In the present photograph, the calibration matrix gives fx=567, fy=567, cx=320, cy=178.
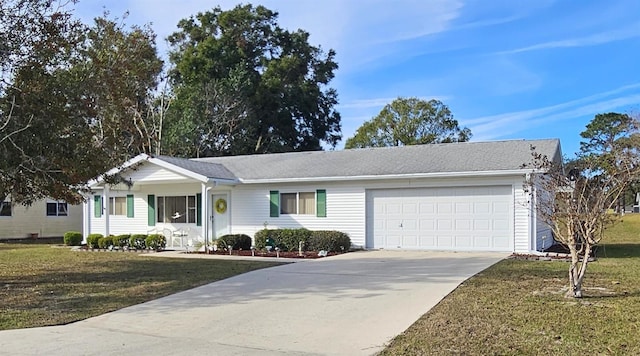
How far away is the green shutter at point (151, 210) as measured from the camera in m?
22.2

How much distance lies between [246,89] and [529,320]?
29.3 meters

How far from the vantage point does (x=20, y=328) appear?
762 centimetres

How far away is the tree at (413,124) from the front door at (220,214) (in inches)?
969

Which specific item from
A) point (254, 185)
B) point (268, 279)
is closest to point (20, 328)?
point (268, 279)

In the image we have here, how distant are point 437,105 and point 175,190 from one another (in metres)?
27.5

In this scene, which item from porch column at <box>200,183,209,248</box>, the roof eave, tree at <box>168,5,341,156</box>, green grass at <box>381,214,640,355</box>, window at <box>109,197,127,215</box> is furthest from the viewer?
tree at <box>168,5,341,156</box>

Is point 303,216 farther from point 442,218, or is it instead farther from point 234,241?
point 442,218

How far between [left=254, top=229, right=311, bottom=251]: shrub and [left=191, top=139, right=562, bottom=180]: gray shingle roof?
6.37 feet

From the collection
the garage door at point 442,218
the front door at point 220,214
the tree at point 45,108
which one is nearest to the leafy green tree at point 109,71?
the tree at point 45,108

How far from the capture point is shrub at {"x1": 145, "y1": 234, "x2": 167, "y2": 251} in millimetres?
20109

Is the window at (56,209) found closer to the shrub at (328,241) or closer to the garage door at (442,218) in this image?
the shrub at (328,241)

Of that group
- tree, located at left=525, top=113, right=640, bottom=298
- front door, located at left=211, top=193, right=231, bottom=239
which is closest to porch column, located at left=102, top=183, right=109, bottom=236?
front door, located at left=211, top=193, right=231, bottom=239

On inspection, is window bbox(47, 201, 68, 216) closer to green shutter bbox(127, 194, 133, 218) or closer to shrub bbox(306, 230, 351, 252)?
green shutter bbox(127, 194, 133, 218)

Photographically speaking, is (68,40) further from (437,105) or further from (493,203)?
(437,105)
